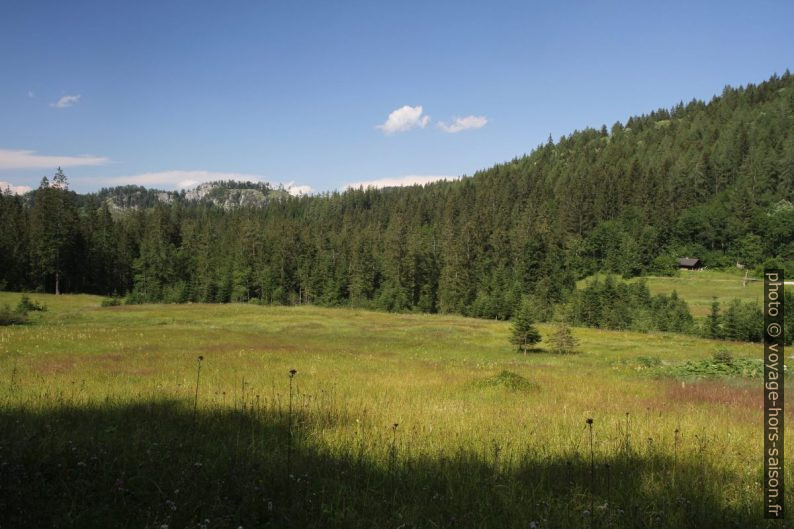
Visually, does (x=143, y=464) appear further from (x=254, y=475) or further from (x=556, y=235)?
(x=556, y=235)

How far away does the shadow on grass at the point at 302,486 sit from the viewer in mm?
4539

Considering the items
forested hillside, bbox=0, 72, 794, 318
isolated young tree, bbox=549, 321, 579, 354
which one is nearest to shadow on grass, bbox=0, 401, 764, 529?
isolated young tree, bbox=549, 321, 579, 354

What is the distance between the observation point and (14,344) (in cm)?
2411

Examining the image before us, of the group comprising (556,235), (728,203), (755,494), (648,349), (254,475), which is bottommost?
(648,349)

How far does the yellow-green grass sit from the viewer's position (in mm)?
80938

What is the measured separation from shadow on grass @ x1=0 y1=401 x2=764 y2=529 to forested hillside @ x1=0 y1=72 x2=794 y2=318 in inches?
3312

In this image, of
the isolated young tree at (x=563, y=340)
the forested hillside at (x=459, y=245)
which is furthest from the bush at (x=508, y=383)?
the forested hillside at (x=459, y=245)

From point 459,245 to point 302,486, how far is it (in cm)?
10944

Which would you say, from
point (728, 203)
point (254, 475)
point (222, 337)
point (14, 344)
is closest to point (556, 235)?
point (728, 203)

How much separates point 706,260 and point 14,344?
134257mm

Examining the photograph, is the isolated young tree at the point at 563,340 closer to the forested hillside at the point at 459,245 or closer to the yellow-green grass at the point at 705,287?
the yellow-green grass at the point at 705,287

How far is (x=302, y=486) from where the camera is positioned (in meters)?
5.43

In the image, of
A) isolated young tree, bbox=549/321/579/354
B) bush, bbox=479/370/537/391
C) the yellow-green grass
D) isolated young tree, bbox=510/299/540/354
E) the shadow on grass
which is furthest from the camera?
the yellow-green grass

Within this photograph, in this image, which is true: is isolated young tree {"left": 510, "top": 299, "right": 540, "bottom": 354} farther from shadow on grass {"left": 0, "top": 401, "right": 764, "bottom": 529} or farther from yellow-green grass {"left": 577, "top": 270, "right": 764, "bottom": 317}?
yellow-green grass {"left": 577, "top": 270, "right": 764, "bottom": 317}
